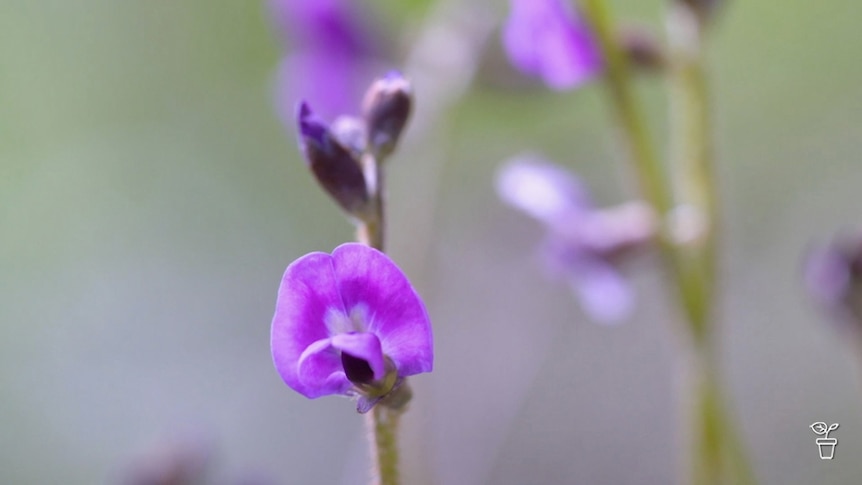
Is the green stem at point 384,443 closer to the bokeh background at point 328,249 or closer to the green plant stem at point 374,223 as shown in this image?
the green plant stem at point 374,223

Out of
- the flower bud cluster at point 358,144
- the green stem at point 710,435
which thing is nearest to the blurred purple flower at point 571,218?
the green stem at point 710,435

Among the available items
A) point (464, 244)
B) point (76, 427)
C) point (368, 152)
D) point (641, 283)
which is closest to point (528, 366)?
point (464, 244)

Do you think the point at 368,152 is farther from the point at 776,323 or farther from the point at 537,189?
the point at 776,323

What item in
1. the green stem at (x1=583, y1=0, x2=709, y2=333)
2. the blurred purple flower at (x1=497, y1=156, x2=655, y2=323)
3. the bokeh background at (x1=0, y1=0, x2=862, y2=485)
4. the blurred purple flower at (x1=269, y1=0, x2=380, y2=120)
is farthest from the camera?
the bokeh background at (x1=0, y1=0, x2=862, y2=485)

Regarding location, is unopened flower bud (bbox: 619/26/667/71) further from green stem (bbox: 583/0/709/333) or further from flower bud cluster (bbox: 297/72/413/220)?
flower bud cluster (bbox: 297/72/413/220)

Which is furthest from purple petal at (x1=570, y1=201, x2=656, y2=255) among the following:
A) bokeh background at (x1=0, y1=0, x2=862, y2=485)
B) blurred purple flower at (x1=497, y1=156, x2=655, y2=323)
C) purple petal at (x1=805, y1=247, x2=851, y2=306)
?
bokeh background at (x1=0, y1=0, x2=862, y2=485)

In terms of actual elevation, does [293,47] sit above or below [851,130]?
below
